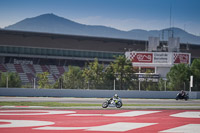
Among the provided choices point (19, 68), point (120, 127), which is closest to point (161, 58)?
point (19, 68)

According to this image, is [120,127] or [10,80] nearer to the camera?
[120,127]

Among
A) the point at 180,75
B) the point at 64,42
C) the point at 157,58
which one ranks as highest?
the point at 64,42

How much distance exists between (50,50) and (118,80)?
105ft

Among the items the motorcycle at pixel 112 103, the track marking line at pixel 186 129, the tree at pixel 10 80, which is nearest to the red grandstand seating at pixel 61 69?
the tree at pixel 10 80

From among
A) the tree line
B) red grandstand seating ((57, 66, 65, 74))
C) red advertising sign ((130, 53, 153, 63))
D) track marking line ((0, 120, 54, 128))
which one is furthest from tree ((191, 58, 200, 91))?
red grandstand seating ((57, 66, 65, 74))

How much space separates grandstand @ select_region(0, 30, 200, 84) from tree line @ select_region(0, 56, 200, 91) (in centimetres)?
2126

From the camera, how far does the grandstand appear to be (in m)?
77.4

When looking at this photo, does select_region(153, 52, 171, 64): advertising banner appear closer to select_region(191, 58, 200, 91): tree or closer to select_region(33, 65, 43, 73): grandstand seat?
select_region(191, 58, 200, 91): tree

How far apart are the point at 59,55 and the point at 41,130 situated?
6752 centimetres

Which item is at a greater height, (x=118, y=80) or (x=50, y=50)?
(x=50, y=50)


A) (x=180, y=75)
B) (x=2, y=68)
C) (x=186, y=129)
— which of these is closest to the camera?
(x=186, y=129)

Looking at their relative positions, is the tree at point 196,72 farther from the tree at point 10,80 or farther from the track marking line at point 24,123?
the track marking line at point 24,123

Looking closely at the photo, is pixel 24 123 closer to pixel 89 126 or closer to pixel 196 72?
pixel 89 126

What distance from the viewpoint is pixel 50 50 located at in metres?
81.1
